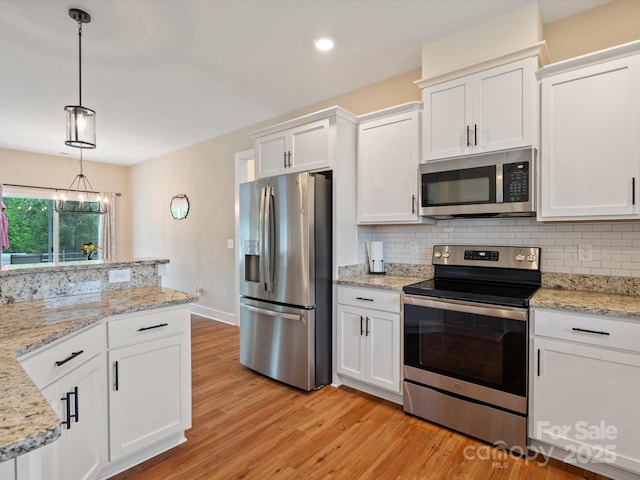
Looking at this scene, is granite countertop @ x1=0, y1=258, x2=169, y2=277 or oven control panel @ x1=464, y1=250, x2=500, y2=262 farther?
oven control panel @ x1=464, y1=250, x2=500, y2=262

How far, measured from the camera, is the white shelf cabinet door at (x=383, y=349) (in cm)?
254

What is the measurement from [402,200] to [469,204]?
53 centimetres

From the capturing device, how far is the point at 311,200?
2793 mm

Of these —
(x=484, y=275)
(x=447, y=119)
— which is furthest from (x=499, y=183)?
(x=484, y=275)

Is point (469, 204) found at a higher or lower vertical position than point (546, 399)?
higher

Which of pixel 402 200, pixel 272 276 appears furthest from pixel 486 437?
pixel 272 276

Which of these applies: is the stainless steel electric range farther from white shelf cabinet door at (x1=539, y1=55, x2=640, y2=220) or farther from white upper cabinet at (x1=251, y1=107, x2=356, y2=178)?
white upper cabinet at (x1=251, y1=107, x2=356, y2=178)

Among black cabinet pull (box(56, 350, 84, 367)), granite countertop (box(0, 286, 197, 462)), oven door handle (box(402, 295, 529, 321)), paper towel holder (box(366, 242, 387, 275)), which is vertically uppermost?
paper towel holder (box(366, 242, 387, 275))

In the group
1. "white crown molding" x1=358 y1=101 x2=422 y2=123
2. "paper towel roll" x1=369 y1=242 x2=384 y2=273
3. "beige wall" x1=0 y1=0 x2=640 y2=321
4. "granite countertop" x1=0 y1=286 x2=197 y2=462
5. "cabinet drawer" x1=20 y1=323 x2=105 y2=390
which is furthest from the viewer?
"beige wall" x1=0 y1=0 x2=640 y2=321

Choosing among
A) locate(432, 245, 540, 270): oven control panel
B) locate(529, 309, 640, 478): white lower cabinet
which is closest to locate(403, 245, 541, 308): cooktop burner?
locate(432, 245, 540, 270): oven control panel

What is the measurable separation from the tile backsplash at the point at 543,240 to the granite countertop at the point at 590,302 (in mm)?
193

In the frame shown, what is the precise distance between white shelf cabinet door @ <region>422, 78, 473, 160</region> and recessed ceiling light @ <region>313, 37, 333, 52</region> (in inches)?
31.3

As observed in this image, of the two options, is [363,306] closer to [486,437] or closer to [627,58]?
[486,437]

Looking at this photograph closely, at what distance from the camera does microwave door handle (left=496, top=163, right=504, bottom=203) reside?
2.26 meters
